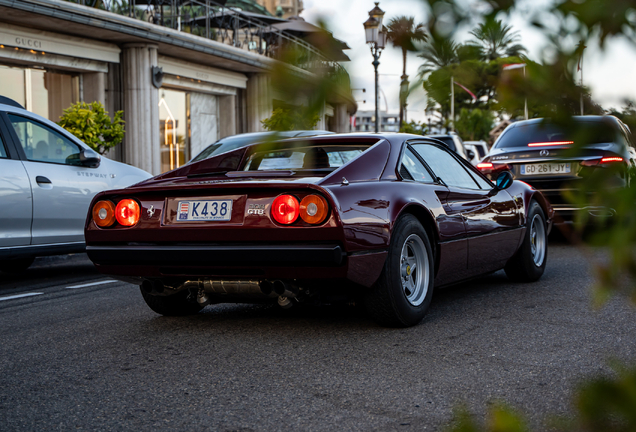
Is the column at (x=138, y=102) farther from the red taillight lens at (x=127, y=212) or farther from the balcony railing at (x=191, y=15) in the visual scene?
the red taillight lens at (x=127, y=212)

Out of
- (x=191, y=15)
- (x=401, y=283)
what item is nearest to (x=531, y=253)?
(x=401, y=283)

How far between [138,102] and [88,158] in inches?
473

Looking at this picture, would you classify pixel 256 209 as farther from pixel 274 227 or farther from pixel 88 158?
pixel 88 158

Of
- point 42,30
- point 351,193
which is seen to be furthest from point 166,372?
point 42,30

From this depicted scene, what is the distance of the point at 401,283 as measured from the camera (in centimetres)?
426

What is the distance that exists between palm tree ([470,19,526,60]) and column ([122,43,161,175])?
1825 cm

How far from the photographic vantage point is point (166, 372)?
3545 millimetres

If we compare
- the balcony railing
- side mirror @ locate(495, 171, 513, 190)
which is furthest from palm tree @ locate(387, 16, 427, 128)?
the balcony railing

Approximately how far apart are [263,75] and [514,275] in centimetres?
539

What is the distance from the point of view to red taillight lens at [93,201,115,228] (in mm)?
4465

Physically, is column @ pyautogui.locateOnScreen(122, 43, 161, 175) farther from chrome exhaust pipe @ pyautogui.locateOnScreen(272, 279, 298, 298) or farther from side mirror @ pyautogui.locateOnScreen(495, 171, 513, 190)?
chrome exhaust pipe @ pyautogui.locateOnScreen(272, 279, 298, 298)

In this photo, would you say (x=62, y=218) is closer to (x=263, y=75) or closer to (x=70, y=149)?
(x=70, y=149)

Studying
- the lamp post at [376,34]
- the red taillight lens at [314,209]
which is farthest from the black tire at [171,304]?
the lamp post at [376,34]

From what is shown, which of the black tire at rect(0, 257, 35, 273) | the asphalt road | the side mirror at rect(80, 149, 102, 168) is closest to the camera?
the asphalt road
